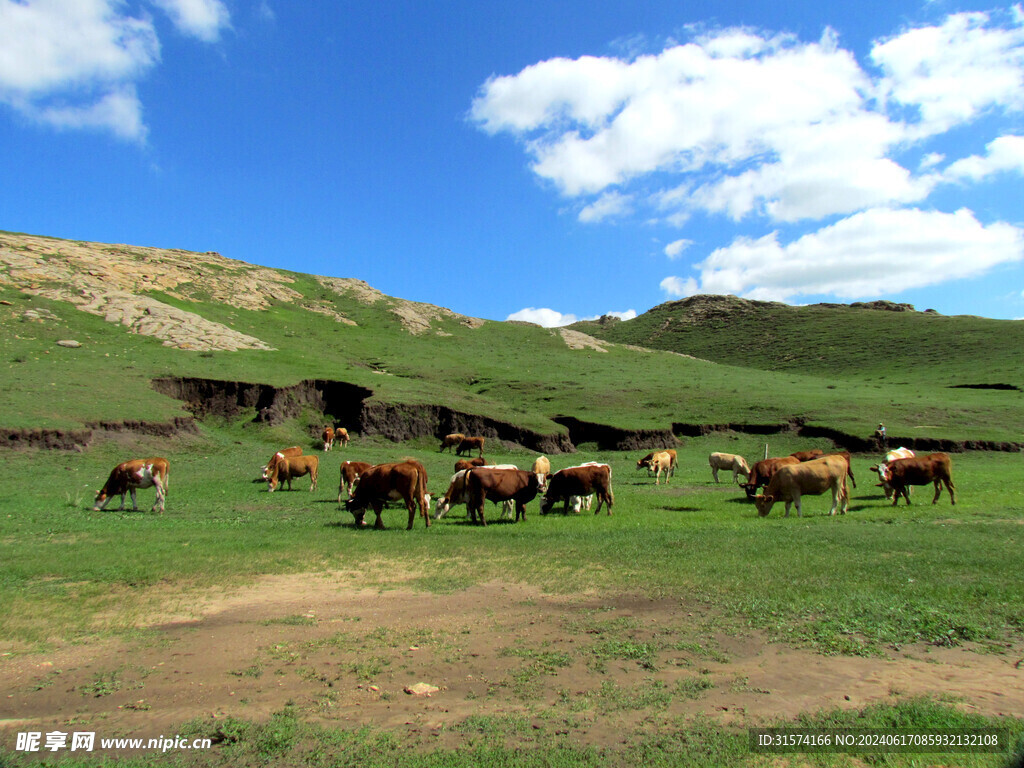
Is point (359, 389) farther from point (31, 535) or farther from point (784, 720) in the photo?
point (784, 720)

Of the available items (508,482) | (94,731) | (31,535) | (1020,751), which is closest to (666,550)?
(508,482)

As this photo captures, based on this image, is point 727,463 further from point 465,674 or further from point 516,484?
point 465,674

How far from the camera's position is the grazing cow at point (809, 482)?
1919cm

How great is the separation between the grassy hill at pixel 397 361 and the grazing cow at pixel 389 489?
20.1 m

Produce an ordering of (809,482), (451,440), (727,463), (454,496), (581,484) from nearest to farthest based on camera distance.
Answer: (454,496) < (809,482) < (581,484) < (727,463) < (451,440)

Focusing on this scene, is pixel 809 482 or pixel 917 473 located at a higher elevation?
pixel 917 473

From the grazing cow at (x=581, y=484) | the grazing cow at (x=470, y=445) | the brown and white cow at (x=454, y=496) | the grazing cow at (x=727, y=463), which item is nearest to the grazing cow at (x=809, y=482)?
the grazing cow at (x=581, y=484)

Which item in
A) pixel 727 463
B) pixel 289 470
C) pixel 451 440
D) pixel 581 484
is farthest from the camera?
pixel 451 440

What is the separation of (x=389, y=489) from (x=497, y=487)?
3.19 meters

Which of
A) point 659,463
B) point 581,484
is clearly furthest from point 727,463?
point 581,484

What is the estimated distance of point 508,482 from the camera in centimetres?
1834

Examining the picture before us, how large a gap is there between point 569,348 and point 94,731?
83.1m

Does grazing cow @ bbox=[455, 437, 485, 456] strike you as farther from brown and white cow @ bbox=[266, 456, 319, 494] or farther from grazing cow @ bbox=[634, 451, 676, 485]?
brown and white cow @ bbox=[266, 456, 319, 494]

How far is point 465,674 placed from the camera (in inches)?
283
